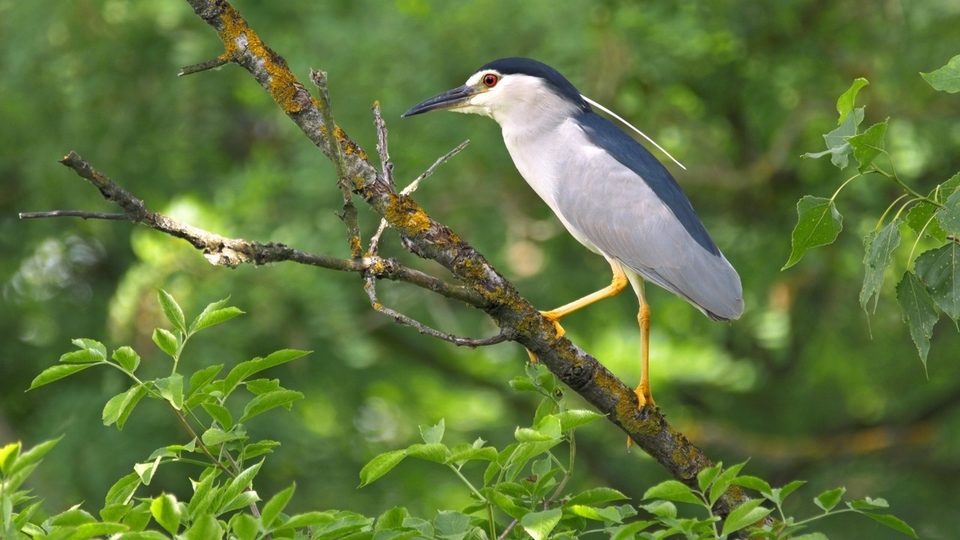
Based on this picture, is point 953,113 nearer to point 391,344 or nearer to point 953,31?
point 953,31

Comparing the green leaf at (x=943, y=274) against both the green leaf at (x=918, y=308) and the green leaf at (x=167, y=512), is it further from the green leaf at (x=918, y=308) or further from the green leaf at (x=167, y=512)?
the green leaf at (x=167, y=512)

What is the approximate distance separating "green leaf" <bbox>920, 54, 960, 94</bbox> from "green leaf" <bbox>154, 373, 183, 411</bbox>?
1468 mm

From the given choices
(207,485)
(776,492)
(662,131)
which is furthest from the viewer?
(662,131)

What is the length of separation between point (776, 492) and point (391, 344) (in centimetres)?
649

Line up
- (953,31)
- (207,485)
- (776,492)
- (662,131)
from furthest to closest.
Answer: (662,131) → (953,31) → (776,492) → (207,485)

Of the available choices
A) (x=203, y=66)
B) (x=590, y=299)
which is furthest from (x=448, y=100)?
(x=203, y=66)

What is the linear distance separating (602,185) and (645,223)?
239 mm

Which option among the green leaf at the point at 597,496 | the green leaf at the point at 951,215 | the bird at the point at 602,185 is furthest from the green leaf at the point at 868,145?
the bird at the point at 602,185

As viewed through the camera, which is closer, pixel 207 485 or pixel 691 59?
pixel 207 485

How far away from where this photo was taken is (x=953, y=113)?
6.66 meters

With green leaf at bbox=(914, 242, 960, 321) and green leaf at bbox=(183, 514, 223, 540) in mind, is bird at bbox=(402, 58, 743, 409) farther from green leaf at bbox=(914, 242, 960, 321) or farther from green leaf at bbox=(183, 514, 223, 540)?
green leaf at bbox=(183, 514, 223, 540)

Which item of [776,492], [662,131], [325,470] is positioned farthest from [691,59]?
[776,492]

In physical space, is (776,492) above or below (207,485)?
below

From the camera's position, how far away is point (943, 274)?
213 cm
